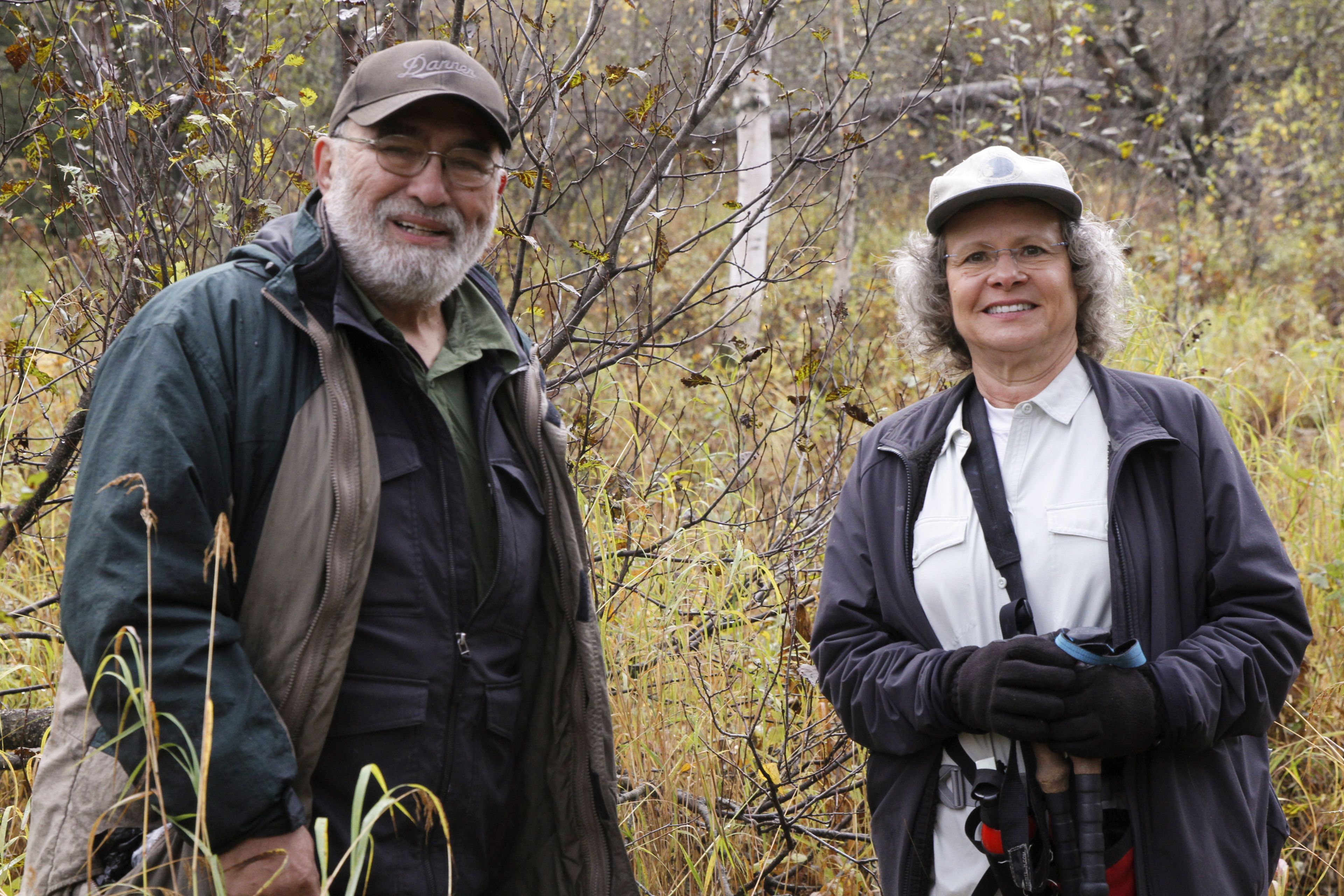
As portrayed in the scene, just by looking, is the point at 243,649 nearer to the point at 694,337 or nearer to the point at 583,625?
the point at 583,625

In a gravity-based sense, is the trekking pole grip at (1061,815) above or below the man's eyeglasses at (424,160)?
below

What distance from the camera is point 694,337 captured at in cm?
365

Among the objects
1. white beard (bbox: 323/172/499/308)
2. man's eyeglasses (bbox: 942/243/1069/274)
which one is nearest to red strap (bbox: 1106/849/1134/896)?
man's eyeglasses (bbox: 942/243/1069/274)

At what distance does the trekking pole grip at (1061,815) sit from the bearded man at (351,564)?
90 cm

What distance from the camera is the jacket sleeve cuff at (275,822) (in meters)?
1.69

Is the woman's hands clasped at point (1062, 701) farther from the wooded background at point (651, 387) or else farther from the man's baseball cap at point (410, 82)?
the man's baseball cap at point (410, 82)

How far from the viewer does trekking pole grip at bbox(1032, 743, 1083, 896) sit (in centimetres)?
200

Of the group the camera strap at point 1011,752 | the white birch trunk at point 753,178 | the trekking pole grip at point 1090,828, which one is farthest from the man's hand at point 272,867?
the white birch trunk at point 753,178

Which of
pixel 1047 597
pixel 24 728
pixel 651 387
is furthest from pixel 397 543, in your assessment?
pixel 651 387

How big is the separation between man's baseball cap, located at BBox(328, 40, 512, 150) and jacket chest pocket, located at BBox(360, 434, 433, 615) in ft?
2.22

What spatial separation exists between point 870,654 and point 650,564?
1.72m

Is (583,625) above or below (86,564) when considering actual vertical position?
below

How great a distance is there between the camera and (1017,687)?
1985mm

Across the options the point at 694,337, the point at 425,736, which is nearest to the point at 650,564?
the point at 694,337
